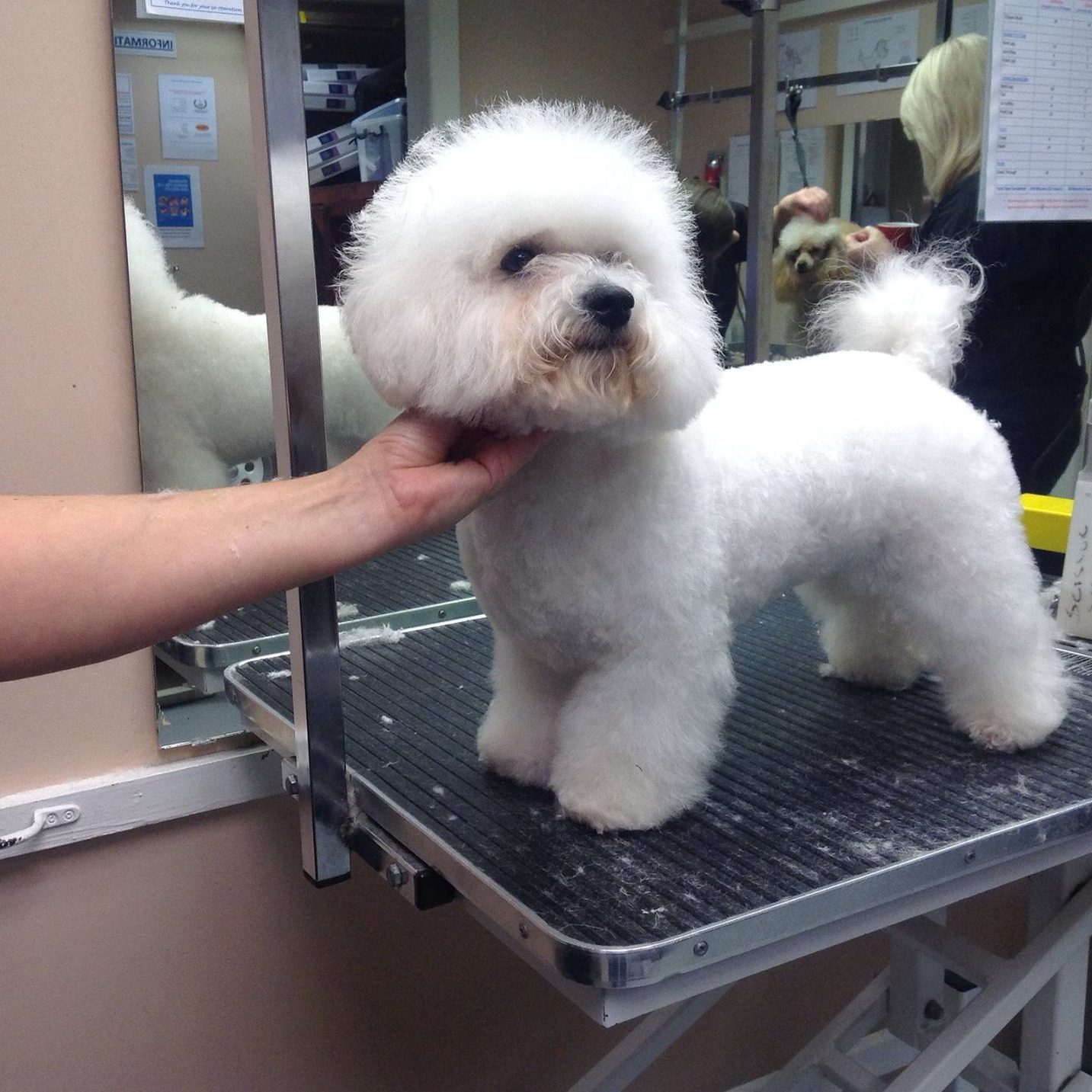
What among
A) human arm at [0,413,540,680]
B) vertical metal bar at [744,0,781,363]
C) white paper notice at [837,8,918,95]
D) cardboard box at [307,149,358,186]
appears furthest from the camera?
white paper notice at [837,8,918,95]

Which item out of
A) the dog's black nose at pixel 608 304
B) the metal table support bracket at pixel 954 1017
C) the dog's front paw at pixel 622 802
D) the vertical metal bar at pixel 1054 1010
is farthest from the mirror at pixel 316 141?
the vertical metal bar at pixel 1054 1010

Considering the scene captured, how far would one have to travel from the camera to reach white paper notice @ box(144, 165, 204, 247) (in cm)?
107

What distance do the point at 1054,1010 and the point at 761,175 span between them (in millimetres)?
972

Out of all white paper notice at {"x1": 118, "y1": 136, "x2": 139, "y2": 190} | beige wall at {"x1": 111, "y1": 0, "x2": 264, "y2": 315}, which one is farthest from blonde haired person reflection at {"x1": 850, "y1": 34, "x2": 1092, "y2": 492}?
white paper notice at {"x1": 118, "y1": 136, "x2": 139, "y2": 190}

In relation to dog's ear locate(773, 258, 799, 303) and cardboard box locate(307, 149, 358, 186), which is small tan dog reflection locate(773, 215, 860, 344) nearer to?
dog's ear locate(773, 258, 799, 303)

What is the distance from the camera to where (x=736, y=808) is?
955 millimetres

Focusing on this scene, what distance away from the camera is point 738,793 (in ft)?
3.23

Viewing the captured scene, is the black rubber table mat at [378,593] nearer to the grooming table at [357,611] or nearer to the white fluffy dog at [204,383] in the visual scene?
the grooming table at [357,611]

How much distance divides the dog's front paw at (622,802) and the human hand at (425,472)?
9.8 inches

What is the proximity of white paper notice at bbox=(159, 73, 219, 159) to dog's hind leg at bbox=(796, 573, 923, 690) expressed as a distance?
0.73 m

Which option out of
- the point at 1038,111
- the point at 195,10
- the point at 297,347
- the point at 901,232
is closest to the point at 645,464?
the point at 297,347

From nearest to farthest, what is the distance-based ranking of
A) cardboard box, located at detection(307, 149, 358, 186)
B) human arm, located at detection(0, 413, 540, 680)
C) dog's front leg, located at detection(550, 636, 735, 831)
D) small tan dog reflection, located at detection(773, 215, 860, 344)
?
human arm, located at detection(0, 413, 540, 680), dog's front leg, located at detection(550, 636, 735, 831), cardboard box, located at detection(307, 149, 358, 186), small tan dog reflection, located at detection(773, 215, 860, 344)

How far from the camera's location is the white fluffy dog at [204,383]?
1070mm

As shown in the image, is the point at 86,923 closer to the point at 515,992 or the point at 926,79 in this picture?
the point at 515,992
